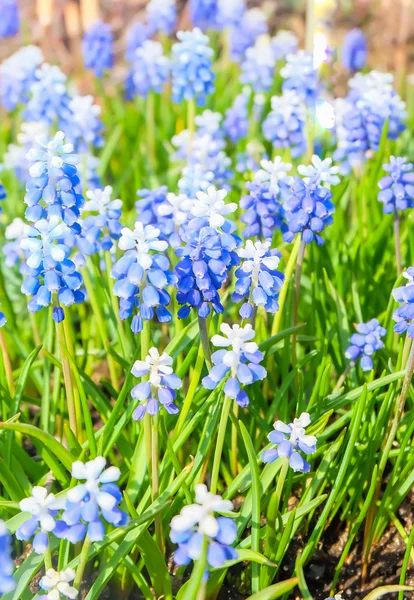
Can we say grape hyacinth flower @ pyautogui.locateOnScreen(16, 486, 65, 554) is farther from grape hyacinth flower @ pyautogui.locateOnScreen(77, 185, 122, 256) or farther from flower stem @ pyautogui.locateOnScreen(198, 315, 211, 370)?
grape hyacinth flower @ pyautogui.locateOnScreen(77, 185, 122, 256)

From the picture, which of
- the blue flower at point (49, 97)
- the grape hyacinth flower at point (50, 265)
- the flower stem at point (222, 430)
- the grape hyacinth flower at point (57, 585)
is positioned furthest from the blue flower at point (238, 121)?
the grape hyacinth flower at point (57, 585)

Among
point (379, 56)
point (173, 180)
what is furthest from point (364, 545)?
point (379, 56)

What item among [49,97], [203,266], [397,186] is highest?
[49,97]

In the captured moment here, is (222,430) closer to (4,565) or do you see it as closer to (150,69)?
(4,565)

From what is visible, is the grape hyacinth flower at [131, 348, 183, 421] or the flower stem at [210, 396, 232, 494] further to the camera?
the flower stem at [210, 396, 232, 494]

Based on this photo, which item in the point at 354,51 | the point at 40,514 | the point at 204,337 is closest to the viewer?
the point at 40,514

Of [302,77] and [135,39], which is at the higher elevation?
[135,39]

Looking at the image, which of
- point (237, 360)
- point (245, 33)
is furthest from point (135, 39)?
point (237, 360)

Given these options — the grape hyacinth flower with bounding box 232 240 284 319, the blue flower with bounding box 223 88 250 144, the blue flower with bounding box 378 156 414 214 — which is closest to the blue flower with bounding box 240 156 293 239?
the blue flower with bounding box 378 156 414 214
